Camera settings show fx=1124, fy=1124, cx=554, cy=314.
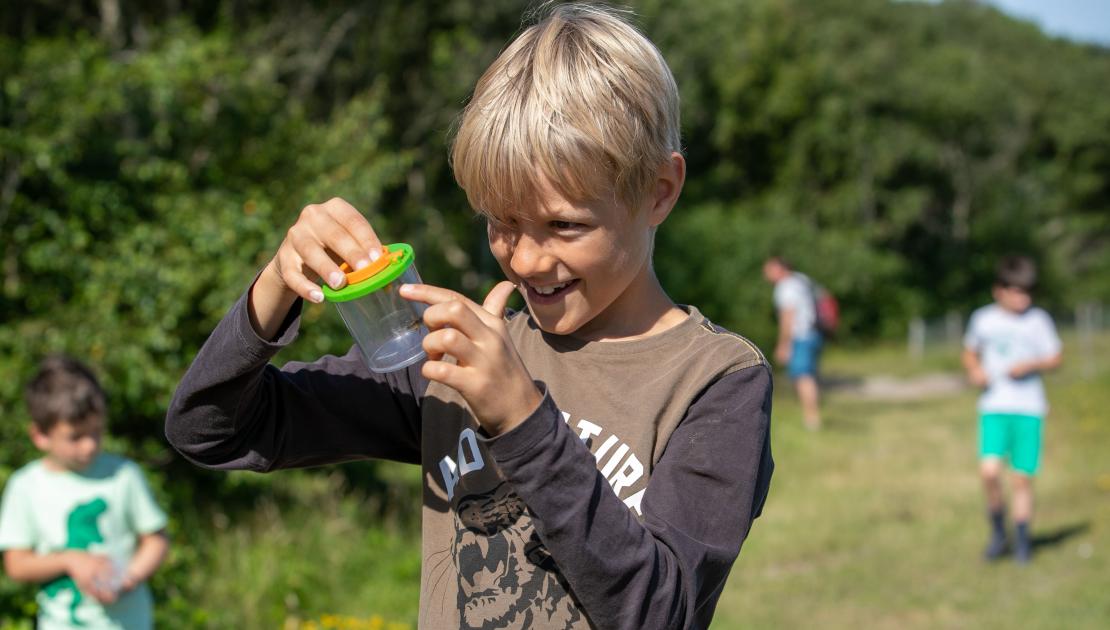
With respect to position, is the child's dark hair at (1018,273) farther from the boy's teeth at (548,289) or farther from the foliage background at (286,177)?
the boy's teeth at (548,289)

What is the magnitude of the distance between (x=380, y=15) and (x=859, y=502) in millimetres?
7286

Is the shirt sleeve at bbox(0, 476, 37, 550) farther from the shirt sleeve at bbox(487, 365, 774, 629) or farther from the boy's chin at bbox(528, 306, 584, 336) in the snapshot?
the shirt sleeve at bbox(487, 365, 774, 629)

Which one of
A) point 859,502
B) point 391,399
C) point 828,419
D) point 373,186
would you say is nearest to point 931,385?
point 828,419

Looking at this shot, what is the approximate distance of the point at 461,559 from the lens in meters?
1.66

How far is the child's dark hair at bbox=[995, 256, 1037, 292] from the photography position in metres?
7.28

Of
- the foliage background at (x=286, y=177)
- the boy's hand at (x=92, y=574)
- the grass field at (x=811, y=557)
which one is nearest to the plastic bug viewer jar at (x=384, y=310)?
the foliage background at (x=286, y=177)

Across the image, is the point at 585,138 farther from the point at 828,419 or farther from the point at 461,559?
the point at 828,419

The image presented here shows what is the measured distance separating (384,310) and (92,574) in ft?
7.89

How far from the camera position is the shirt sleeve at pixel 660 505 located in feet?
4.25

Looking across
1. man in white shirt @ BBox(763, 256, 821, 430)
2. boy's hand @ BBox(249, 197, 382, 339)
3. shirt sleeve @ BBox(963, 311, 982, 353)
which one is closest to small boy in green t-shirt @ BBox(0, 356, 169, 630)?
boy's hand @ BBox(249, 197, 382, 339)

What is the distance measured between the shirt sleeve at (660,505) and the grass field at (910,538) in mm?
4979

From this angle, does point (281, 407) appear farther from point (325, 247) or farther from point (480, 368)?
point (480, 368)

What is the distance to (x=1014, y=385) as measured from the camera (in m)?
7.21

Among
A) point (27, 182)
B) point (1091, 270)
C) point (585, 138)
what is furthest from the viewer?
point (1091, 270)
